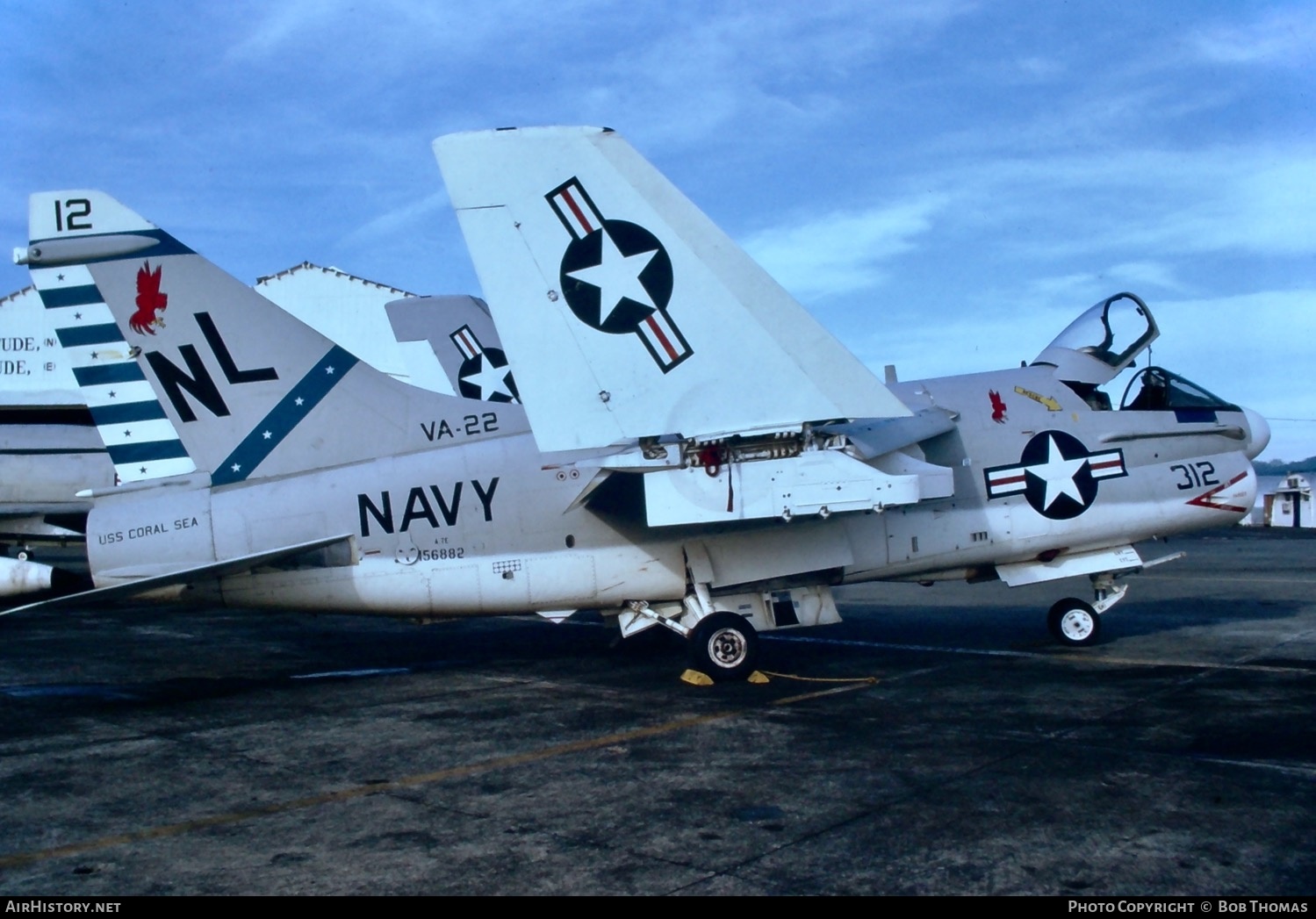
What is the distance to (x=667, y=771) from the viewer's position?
7074 millimetres

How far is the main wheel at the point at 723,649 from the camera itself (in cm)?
1045

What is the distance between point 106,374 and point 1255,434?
1287 centimetres

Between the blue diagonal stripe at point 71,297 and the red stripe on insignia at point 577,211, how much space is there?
4.86m

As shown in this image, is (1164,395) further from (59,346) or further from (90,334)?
(59,346)

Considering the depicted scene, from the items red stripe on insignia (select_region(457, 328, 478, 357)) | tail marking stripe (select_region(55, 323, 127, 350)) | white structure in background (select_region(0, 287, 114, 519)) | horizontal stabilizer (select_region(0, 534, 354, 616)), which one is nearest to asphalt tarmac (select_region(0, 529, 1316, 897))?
horizontal stabilizer (select_region(0, 534, 354, 616))

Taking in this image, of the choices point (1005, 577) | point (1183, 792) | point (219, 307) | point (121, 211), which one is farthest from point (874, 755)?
point (121, 211)

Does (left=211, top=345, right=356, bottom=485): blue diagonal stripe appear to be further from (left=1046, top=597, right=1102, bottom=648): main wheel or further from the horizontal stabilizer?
(left=1046, top=597, right=1102, bottom=648): main wheel

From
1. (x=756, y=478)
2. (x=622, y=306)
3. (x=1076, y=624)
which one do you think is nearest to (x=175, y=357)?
(x=622, y=306)

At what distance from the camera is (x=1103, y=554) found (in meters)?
12.2

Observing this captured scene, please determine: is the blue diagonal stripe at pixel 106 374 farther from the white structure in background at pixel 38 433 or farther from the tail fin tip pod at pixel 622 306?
the white structure in background at pixel 38 433

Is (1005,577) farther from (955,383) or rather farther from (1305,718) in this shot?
(1305,718)

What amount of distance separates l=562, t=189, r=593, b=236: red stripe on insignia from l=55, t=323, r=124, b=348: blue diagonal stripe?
15.5ft

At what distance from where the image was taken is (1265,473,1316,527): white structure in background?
45062mm

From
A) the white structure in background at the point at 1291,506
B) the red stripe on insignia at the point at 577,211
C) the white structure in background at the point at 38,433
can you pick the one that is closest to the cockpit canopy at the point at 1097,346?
the red stripe on insignia at the point at 577,211
